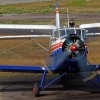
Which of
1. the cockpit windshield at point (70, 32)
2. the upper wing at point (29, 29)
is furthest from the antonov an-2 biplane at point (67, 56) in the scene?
the upper wing at point (29, 29)

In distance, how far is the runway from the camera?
42.0 ft

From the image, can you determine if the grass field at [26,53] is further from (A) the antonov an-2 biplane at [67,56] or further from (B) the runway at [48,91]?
(A) the antonov an-2 biplane at [67,56]

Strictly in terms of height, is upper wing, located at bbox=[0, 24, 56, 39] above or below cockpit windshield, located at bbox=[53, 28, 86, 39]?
below

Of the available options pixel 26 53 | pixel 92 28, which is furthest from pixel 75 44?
pixel 26 53

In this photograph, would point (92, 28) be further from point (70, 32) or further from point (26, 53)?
point (26, 53)

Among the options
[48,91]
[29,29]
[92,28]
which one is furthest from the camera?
[92,28]

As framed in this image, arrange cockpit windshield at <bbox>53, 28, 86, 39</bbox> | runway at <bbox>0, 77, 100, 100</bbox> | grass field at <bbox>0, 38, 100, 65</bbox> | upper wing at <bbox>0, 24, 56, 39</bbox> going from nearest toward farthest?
runway at <bbox>0, 77, 100, 100</bbox> → cockpit windshield at <bbox>53, 28, 86, 39</bbox> → upper wing at <bbox>0, 24, 56, 39</bbox> → grass field at <bbox>0, 38, 100, 65</bbox>

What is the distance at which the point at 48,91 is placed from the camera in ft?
44.7

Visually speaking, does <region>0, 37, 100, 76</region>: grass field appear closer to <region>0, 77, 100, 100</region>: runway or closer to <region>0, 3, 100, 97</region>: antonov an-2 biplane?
<region>0, 77, 100, 100</region>: runway

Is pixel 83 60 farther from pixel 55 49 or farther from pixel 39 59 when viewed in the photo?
pixel 39 59

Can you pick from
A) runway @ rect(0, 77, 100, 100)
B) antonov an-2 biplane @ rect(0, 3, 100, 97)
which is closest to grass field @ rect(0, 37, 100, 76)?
runway @ rect(0, 77, 100, 100)

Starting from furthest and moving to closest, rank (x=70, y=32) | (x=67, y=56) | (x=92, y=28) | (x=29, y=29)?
(x=92, y=28) → (x=29, y=29) → (x=70, y=32) → (x=67, y=56)

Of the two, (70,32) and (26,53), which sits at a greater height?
(70,32)

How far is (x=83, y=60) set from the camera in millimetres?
12711
